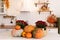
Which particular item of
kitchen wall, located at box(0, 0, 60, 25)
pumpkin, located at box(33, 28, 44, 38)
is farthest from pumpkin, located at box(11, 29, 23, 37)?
kitchen wall, located at box(0, 0, 60, 25)

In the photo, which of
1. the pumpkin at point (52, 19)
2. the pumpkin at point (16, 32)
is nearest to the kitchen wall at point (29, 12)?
the pumpkin at point (52, 19)

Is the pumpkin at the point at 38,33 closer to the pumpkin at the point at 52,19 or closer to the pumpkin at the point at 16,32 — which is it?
the pumpkin at the point at 16,32

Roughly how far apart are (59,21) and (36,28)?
2.72m

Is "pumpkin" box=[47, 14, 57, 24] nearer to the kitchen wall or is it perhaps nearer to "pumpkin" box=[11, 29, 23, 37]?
the kitchen wall

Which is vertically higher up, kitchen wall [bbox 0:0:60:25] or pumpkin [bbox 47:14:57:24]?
kitchen wall [bbox 0:0:60:25]

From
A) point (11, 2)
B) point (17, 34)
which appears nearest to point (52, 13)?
point (11, 2)

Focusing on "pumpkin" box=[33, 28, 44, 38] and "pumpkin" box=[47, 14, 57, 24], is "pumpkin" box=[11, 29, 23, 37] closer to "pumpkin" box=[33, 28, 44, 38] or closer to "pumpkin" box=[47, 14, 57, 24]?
"pumpkin" box=[33, 28, 44, 38]

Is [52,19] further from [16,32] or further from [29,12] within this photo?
[16,32]

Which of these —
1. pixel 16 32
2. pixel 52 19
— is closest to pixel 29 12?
pixel 52 19

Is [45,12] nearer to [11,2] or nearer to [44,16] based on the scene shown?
[44,16]

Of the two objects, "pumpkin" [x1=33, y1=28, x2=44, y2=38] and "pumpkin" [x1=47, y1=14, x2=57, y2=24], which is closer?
"pumpkin" [x1=33, y1=28, x2=44, y2=38]

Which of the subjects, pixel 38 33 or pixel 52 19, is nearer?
pixel 38 33

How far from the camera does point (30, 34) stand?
4.65 ft

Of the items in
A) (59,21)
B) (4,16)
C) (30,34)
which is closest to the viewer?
(30,34)
